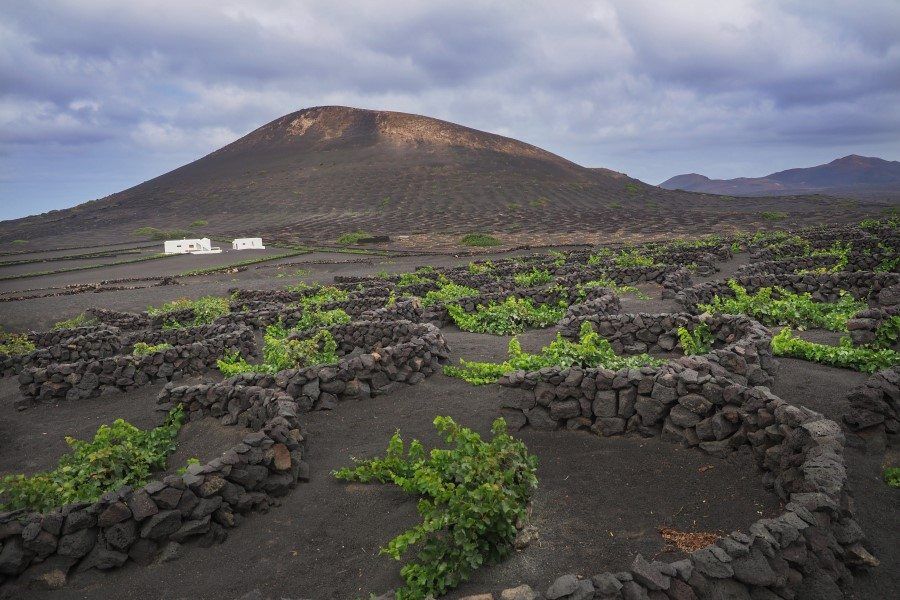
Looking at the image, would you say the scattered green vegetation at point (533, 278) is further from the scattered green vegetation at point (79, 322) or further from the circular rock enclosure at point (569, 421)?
the scattered green vegetation at point (79, 322)

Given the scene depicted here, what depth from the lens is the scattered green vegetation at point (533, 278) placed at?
84.1 feet

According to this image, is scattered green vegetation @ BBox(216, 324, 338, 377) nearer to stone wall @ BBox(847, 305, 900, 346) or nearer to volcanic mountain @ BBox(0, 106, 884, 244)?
stone wall @ BBox(847, 305, 900, 346)

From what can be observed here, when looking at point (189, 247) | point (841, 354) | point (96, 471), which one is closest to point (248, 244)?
point (189, 247)

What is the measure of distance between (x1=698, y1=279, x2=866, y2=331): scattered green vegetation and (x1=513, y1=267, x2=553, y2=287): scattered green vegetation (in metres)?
9.54

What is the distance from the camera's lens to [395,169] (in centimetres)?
12525

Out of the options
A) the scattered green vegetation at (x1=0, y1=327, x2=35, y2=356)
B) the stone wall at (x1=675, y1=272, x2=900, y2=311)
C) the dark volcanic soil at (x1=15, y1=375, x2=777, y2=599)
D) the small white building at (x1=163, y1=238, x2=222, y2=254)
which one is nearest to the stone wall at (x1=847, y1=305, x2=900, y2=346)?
the stone wall at (x1=675, y1=272, x2=900, y2=311)

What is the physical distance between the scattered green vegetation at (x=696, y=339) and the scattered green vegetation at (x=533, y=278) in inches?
490

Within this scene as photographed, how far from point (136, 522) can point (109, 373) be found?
909 cm

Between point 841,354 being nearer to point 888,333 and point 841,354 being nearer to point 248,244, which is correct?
point 888,333

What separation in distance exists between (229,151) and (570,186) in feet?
349

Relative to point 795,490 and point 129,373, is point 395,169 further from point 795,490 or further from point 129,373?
point 795,490

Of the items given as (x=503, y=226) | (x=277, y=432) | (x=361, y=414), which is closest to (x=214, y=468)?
(x=277, y=432)

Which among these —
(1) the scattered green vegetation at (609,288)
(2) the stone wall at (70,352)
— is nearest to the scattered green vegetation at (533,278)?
(1) the scattered green vegetation at (609,288)

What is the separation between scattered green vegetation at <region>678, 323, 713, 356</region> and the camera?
12352 mm
